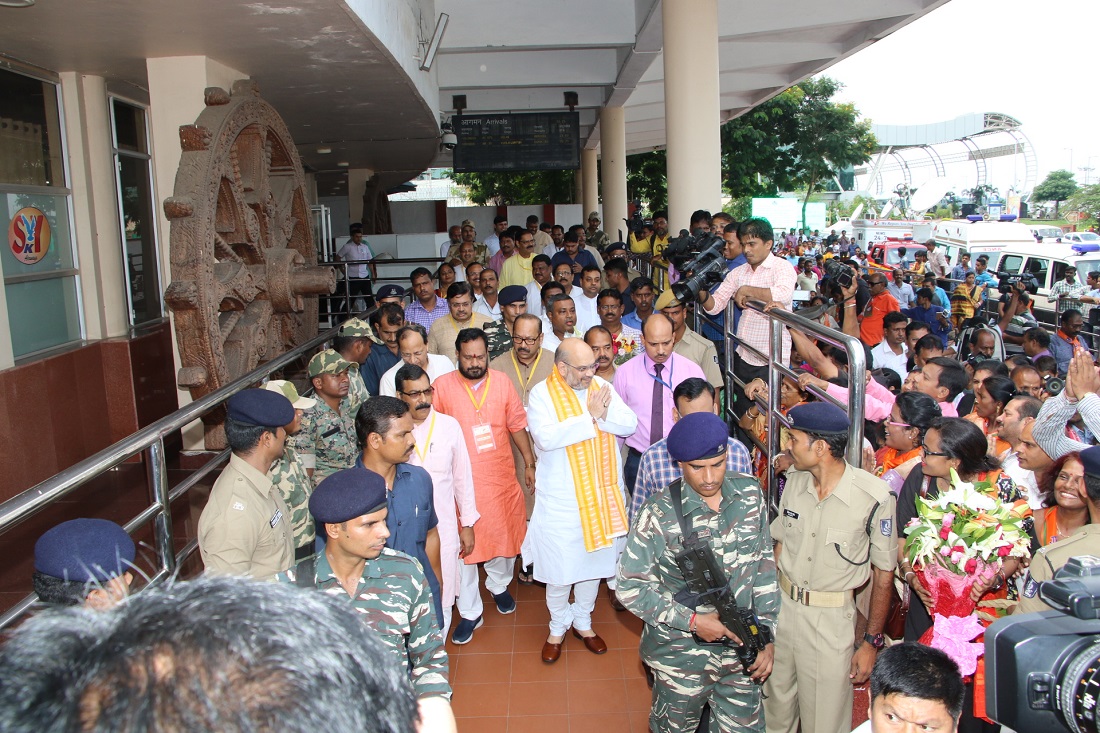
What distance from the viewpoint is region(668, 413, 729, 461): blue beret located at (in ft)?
11.1

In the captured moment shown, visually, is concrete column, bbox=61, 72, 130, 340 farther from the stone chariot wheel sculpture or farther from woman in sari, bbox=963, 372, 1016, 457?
woman in sari, bbox=963, 372, 1016, 457

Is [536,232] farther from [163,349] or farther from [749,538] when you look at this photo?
[749,538]

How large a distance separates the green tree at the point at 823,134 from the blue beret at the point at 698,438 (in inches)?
1001

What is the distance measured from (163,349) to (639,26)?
7443 millimetres

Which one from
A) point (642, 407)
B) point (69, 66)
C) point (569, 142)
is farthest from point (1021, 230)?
point (69, 66)

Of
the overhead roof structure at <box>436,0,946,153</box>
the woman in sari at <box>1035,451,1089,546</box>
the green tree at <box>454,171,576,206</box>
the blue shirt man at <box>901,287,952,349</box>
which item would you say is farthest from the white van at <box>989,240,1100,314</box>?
the green tree at <box>454,171,576,206</box>

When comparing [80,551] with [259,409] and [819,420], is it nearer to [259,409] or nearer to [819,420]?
[259,409]

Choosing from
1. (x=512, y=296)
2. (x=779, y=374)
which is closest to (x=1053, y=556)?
(x=779, y=374)

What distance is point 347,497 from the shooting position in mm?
2730

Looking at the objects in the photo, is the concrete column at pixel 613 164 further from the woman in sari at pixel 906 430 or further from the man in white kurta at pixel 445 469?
the woman in sari at pixel 906 430

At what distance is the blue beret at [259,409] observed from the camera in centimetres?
354

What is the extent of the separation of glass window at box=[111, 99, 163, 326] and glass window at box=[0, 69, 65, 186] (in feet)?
2.25

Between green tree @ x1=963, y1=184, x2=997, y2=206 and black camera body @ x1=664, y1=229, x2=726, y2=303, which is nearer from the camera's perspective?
black camera body @ x1=664, y1=229, x2=726, y2=303

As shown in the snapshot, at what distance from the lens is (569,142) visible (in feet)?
53.3
